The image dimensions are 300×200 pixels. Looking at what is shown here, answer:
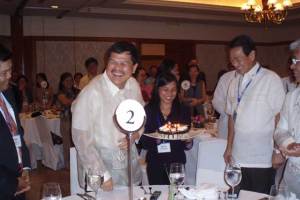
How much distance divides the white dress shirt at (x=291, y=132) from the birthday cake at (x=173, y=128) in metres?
0.79

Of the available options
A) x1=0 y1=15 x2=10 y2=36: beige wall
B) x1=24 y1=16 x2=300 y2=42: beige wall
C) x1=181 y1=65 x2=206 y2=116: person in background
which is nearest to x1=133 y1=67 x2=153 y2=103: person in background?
x1=181 y1=65 x2=206 y2=116: person in background

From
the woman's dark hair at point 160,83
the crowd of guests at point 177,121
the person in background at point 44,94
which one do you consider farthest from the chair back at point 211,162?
the person in background at point 44,94

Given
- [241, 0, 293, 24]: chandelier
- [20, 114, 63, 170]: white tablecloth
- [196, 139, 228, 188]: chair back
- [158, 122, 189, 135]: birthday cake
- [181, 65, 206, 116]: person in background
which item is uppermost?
[241, 0, 293, 24]: chandelier

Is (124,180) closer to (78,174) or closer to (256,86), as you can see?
(78,174)

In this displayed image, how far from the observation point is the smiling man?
213 centimetres

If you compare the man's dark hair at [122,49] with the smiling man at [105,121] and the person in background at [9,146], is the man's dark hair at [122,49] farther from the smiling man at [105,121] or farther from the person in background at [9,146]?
the person in background at [9,146]

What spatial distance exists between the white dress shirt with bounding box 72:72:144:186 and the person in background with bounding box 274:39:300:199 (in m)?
0.95

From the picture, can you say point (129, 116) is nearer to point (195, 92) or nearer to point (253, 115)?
point (253, 115)

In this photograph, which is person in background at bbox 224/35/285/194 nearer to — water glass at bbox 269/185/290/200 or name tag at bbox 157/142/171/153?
name tag at bbox 157/142/171/153

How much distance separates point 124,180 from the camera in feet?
7.59

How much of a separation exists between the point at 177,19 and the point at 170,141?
24.5ft

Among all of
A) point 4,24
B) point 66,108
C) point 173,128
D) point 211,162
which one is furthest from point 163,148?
point 4,24

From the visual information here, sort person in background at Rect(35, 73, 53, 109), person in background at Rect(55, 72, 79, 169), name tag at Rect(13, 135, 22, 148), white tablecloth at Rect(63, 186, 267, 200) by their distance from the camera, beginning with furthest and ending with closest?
1. person in background at Rect(35, 73, 53, 109)
2. person in background at Rect(55, 72, 79, 169)
3. name tag at Rect(13, 135, 22, 148)
4. white tablecloth at Rect(63, 186, 267, 200)

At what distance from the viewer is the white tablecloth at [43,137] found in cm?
609
